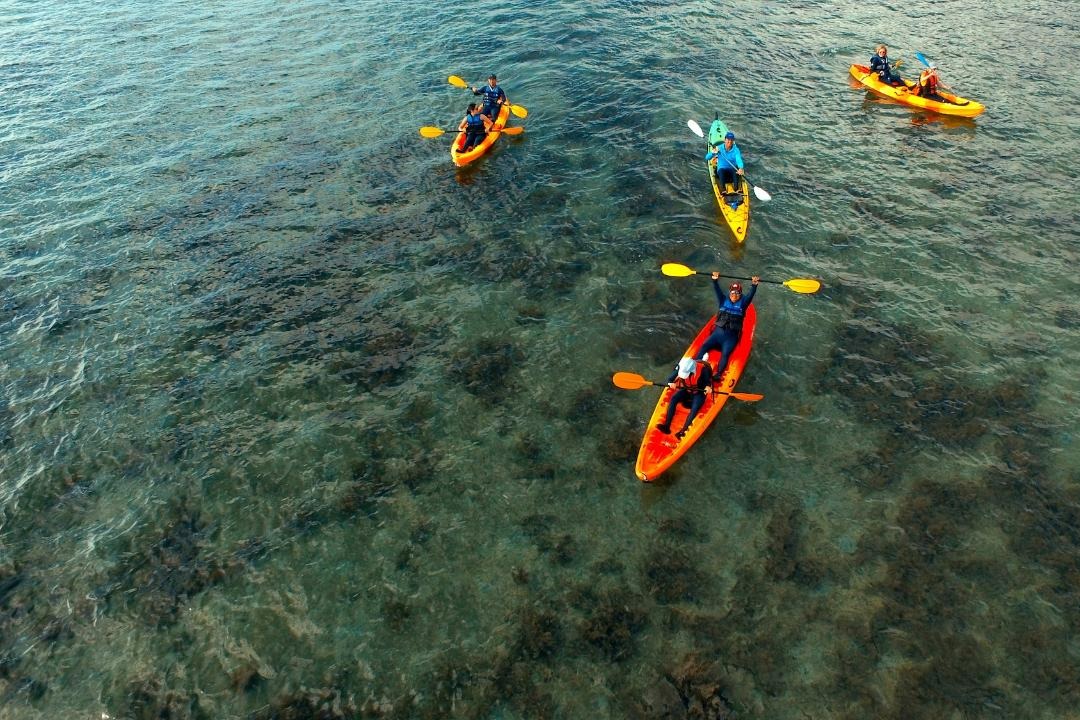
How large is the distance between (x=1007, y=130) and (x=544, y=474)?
24.5m

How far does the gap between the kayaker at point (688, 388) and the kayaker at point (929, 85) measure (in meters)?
19.9

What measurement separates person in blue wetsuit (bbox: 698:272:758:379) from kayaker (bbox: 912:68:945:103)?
17.0 meters

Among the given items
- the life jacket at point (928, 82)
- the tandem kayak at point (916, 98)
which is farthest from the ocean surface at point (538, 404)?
the life jacket at point (928, 82)

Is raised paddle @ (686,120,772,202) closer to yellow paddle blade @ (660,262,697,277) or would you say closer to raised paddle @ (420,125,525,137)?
yellow paddle blade @ (660,262,697,277)

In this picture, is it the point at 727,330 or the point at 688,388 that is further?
the point at 727,330

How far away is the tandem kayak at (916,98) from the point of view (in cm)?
2502

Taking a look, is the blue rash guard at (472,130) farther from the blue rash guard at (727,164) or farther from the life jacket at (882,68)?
the life jacket at (882,68)

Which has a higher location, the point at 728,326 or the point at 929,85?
the point at 929,85

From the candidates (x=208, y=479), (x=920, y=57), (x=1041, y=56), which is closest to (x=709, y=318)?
(x=208, y=479)

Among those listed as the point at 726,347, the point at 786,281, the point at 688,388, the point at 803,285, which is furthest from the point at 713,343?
the point at 786,281

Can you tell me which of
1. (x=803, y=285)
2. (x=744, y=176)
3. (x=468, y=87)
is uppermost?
(x=468, y=87)

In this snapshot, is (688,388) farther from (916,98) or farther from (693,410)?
(916,98)

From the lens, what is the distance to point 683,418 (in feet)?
50.0

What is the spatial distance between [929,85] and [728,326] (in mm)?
18144
